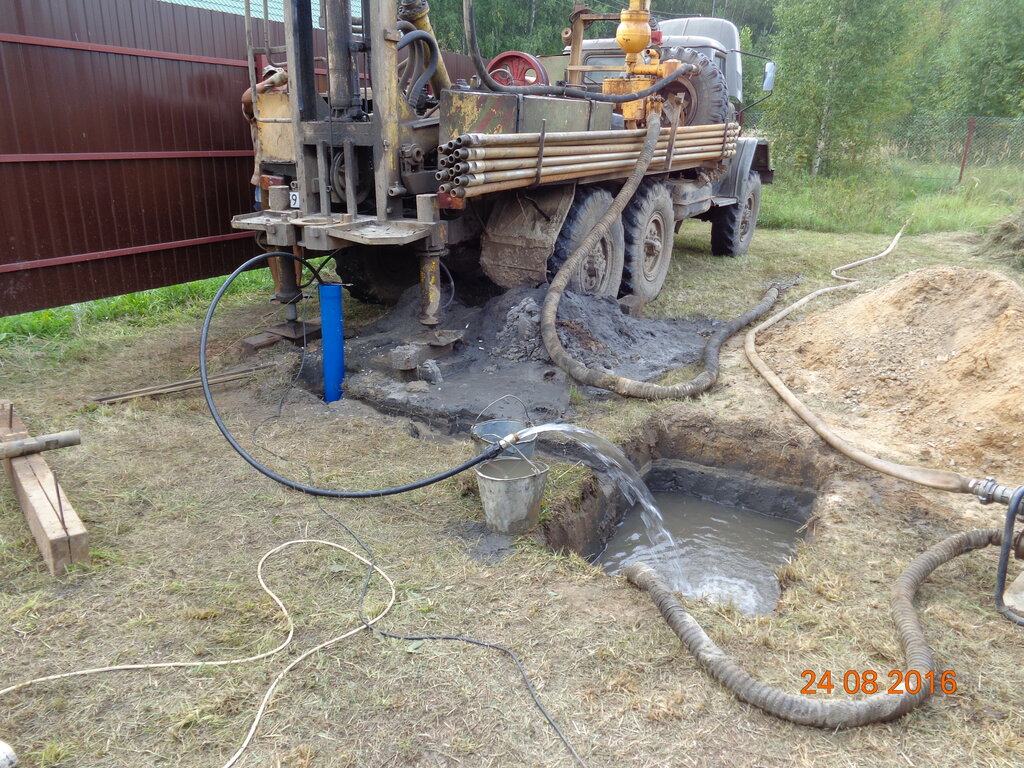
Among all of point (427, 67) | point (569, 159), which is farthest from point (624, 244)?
point (427, 67)

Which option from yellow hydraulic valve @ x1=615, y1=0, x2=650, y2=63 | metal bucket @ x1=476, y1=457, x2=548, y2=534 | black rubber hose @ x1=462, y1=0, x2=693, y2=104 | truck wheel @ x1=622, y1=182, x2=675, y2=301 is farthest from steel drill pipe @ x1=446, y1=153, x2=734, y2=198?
metal bucket @ x1=476, y1=457, x2=548, y2=534

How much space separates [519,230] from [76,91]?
4.05 m

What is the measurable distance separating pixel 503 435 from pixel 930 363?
332 cm

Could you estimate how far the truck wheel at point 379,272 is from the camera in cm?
709

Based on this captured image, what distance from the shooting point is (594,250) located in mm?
6797

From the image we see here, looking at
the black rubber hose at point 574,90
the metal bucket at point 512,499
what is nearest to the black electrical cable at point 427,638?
the metal bucket at point 512,499

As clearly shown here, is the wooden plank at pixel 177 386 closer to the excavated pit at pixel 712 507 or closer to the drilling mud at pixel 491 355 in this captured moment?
the drilling mud at pixel 491 355

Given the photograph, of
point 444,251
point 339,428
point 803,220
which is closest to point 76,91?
point 444,251

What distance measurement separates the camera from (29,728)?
2416 mm

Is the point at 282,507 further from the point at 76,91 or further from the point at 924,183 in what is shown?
the point at 924,183

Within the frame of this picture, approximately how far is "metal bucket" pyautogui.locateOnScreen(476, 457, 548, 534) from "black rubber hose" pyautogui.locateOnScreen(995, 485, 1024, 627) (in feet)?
6.30

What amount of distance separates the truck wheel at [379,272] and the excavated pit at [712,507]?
3221mm

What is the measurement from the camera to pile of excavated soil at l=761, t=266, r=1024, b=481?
14.8 feet

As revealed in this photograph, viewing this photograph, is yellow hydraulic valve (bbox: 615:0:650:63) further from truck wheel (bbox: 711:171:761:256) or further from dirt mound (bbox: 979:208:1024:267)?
dirt mound (bbox: 979:208:1024:267)
